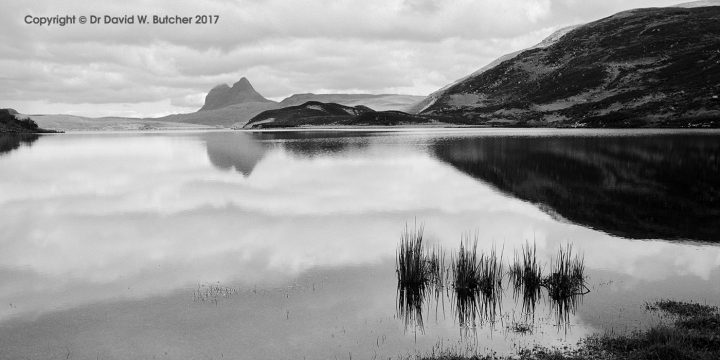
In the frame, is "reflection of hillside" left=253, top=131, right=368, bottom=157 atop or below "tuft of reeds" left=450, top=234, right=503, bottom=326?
atop

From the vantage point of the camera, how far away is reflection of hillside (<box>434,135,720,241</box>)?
32031 mm

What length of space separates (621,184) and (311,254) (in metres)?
33.2

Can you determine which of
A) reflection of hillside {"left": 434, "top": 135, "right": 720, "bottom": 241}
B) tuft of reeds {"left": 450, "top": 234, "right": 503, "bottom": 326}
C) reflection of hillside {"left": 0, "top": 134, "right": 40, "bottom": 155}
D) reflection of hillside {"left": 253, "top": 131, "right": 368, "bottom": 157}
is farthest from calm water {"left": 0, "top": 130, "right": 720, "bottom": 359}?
reflection of hillside {"left": 0, "top": 134, "right": 40, "bottom": 155}

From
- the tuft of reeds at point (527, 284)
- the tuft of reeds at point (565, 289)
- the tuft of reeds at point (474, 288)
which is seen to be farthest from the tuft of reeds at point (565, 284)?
the tuft of reeds at point (474, 288)

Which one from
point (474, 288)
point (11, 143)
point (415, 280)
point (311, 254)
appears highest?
point (11, 143)

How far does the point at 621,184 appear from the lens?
155 feet

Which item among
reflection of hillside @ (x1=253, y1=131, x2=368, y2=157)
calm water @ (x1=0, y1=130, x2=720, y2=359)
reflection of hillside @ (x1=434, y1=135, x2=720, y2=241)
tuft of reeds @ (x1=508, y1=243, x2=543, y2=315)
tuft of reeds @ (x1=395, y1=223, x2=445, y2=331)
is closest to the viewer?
calm water @ (x1=0, y1=130, x2=720, y2=359)

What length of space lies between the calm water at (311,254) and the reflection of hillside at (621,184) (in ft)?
0.91

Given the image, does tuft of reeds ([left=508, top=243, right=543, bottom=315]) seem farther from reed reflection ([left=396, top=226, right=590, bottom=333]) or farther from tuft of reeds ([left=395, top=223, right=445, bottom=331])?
tuft of reeds ([left=395, top=223, right=445, bottom=331])

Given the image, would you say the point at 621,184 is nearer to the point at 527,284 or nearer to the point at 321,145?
the point at 527,284

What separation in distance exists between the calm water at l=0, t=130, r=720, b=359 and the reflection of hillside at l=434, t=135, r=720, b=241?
28 centimetres

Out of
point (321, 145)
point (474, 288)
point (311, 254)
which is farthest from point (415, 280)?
point (321, 145)

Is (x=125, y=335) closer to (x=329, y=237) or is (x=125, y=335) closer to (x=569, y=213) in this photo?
(x=329, y=237)

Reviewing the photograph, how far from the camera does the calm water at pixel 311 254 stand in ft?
51.5
